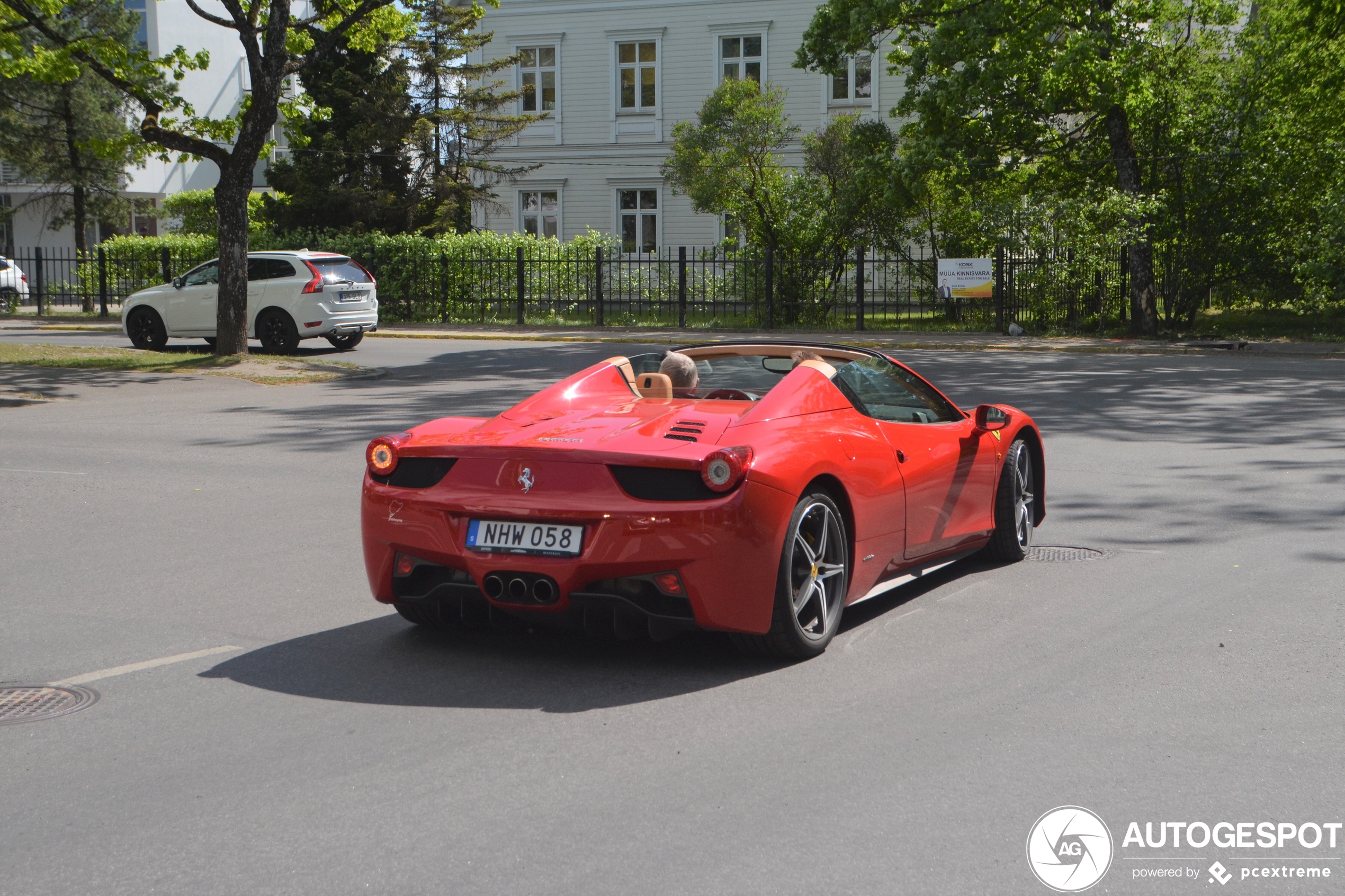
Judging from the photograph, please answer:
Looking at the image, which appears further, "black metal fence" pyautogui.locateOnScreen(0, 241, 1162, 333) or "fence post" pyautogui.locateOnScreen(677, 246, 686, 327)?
"fence post" pyautogui.locateOnScreen(677, 246, 686, 327)

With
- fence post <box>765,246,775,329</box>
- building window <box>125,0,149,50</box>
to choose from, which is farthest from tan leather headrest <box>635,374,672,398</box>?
building window <box>125,0,149,50</box>

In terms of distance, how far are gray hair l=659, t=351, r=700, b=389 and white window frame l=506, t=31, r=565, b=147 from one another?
38.9 meters

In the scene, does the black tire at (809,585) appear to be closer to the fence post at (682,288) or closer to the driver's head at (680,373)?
the driver's head at (680,373)

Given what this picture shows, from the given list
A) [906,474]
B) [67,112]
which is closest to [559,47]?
[67,112]

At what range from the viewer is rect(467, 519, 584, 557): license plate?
16.2ft

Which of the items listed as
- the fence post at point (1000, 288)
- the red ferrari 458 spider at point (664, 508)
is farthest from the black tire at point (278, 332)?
the red ferrari 458 spider at point (664, 508)

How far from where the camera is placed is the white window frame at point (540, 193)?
146 feet

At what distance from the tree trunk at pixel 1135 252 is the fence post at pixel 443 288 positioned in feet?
50.0

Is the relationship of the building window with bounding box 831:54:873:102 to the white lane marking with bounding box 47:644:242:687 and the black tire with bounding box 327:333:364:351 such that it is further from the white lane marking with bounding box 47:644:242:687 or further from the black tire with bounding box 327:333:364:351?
the white lane marking with bounding box 47:644:242:687

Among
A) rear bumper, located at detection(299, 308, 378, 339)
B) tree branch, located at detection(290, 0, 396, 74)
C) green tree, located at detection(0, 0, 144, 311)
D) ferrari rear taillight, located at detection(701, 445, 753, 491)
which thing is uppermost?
green tree, located at detection(0, 0, 144, 311)

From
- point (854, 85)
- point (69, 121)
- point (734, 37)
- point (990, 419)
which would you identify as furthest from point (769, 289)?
point (69, 121)

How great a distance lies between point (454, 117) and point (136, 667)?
3811 centimetres

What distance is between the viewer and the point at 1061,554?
744cm

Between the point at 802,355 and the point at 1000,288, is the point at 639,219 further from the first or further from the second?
the point at 802,355
